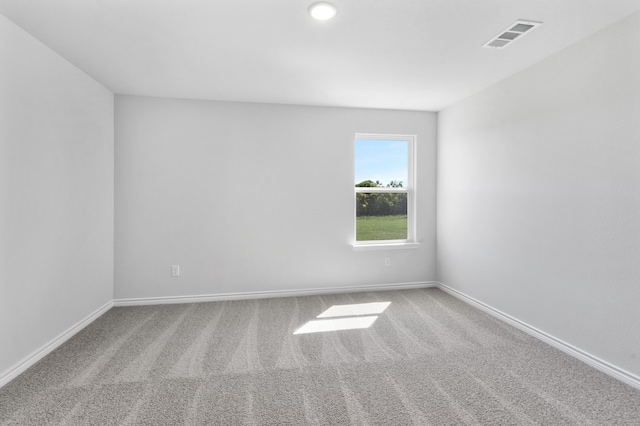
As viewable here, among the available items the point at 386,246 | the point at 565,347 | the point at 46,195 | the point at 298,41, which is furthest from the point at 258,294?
the point at 565,347

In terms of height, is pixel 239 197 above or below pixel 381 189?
below

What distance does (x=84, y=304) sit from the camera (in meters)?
3.17

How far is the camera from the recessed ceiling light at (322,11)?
2.02 meters

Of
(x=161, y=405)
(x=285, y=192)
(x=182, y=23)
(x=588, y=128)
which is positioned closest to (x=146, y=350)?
(x=161, y=405)

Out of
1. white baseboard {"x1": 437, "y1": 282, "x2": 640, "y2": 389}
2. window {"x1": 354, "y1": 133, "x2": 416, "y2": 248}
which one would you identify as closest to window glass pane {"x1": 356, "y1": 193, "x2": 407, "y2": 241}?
window {"x1": 354, "y1": 133, "x2": 416, "y2": 248}

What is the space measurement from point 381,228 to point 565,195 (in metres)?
2.25

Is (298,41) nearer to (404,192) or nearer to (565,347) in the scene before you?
(404,192)

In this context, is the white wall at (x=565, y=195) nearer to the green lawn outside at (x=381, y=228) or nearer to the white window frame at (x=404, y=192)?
the white window frame at (x=404, y=192)

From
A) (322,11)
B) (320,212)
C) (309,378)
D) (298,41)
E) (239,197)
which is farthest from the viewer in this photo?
(320,212)

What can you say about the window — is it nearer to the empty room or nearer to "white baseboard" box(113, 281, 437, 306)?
the empty room

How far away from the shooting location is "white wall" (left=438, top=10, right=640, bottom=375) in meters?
2.22

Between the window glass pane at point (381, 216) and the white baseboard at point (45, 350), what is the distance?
3.15 metres

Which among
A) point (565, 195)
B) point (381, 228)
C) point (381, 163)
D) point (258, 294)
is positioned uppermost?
→ point (381, 163)

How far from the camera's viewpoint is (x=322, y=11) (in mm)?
2074
